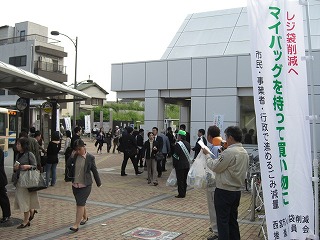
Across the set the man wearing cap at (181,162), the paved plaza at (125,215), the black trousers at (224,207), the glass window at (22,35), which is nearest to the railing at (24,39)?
the glass window at (22,35)

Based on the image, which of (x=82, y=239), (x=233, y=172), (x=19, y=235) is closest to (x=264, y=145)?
(x=233, y=172)

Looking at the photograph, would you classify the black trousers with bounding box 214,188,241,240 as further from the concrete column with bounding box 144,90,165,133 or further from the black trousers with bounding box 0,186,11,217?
the concrete column with bounding box 144,90,165,133

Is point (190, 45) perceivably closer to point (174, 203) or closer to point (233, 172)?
point (174, 203)

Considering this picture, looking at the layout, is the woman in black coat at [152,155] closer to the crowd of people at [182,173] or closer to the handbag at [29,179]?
the crowd of people at [182,173]

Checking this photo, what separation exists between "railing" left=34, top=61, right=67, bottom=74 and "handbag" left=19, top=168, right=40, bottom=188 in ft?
116

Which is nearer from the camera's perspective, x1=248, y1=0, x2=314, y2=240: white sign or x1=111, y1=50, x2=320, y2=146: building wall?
x1=248, y1=0, x2=314, y2=240: white sign

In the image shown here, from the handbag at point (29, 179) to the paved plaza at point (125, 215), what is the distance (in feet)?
2.69

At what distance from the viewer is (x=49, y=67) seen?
135ft

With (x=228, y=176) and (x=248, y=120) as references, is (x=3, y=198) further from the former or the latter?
(x=248, y=120)

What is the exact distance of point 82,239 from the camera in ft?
19.5

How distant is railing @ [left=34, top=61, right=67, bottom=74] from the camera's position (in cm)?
3956

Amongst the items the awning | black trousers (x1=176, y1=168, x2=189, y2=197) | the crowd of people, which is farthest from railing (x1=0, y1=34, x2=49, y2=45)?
black trousers (x1=176, y1=168, x2=189, y2=197)

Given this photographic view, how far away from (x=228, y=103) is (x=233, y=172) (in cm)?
999

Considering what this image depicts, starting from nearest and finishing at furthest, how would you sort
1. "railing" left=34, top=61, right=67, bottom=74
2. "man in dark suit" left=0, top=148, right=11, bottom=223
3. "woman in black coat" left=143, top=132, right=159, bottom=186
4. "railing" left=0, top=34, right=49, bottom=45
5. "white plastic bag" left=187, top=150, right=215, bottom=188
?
"white plastic bag" left=187, top=150, right=215, bottom=188 → "man in dark suit" left=0, top=148, right=11, bottom=223 → "woman in black coat" left=143, top=132, right=159, bottom=186 → "railing" left=34, top=61, right=67, bottom=74 → "railing" left=0, top=34, right=49, bottom=45
